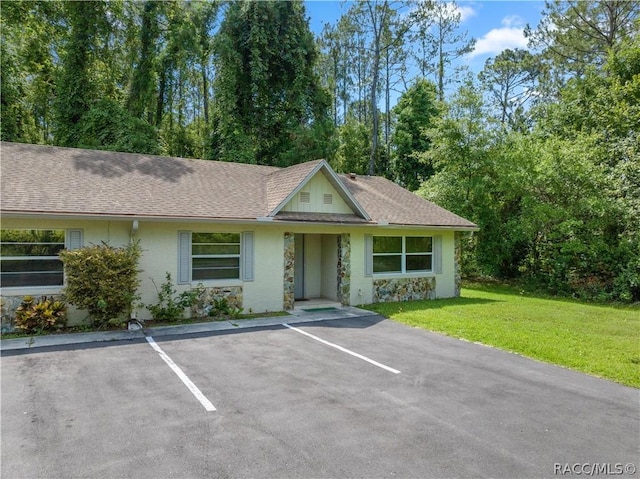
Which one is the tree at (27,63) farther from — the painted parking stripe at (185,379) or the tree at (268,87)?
the painted parking stripe at (185,379)

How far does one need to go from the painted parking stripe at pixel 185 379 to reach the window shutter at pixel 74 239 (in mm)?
3079

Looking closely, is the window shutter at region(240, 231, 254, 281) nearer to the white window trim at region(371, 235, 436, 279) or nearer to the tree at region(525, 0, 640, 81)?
the white window trim at region(371, 235, 436, 279)

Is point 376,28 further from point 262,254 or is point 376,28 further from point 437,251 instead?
point 262,254

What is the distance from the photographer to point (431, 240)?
14.9m

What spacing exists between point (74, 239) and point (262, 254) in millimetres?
4629

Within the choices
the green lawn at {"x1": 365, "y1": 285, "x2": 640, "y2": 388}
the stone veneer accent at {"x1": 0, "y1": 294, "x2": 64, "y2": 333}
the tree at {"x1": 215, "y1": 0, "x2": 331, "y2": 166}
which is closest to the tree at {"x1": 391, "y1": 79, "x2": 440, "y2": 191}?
the tree at {"x1": 215, "y1": 0, "x2": 331, "y2": 166}

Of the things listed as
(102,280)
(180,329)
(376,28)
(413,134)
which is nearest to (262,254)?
(180,329)

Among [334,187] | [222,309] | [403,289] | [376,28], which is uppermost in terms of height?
[376,28]

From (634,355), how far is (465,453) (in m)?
5.67

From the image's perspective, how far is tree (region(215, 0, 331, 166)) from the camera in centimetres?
2277

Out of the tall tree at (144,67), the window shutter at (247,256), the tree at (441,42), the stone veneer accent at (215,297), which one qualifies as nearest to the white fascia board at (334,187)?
the window shutter at (247,256)

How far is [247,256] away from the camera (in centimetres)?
1147

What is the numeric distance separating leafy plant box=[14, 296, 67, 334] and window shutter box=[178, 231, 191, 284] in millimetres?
2662

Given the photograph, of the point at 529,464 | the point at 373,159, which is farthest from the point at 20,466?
the point at 373,159
